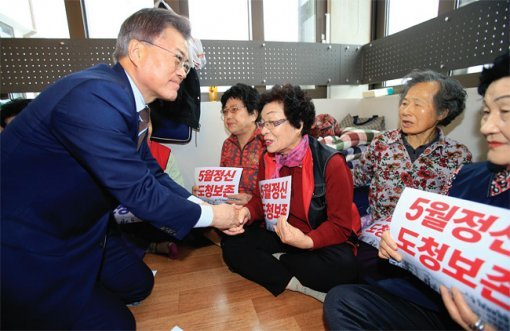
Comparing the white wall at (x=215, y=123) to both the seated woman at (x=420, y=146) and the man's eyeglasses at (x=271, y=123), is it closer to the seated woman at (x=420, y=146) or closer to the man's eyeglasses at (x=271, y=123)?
the seated woman at (x=420, y=146)

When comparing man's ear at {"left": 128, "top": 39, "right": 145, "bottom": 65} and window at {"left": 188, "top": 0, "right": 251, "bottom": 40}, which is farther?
window at {"left": 188, "top": 0, "right": 251, "bottom": 40}

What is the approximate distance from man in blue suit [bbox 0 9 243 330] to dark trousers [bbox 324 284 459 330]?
0.63 m

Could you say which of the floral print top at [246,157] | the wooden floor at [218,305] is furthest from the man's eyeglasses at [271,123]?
the wooden floor at [218,305]

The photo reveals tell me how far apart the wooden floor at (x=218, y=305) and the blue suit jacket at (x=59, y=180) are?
0.44 metres

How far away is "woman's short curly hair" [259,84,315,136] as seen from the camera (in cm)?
126

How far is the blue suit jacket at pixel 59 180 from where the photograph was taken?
733 millimetres

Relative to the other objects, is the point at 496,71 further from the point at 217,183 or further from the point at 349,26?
the point at 349,26

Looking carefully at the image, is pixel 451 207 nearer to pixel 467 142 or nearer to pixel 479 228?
pixel 479 228

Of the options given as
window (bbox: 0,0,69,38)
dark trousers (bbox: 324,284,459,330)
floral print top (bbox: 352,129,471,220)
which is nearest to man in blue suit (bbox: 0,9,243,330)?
dark trousers (bbox: 324,284,459,330)

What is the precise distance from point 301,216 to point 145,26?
1.10m

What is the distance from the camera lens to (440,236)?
2.36ft

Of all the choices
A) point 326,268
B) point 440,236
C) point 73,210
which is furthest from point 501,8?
point 73,210

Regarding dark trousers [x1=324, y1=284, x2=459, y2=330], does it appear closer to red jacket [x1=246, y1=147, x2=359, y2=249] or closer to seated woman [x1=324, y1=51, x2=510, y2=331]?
seated woman [x1=324, y1=51, x2=510, y2=331]

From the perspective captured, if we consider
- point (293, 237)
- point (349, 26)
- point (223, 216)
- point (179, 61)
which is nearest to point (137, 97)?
point (179, 61)
